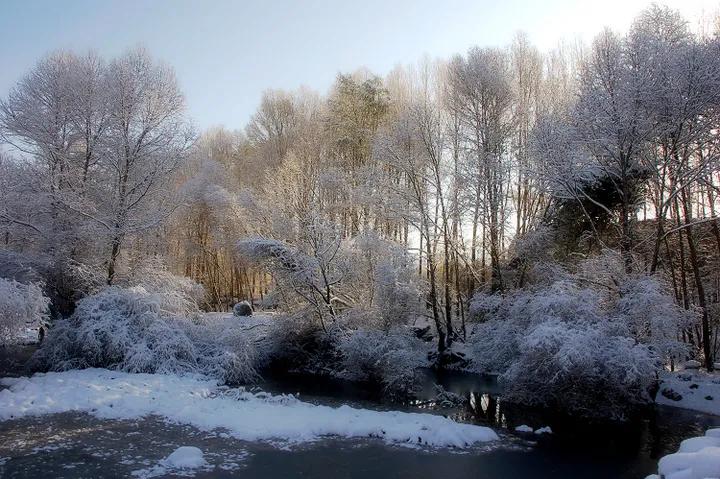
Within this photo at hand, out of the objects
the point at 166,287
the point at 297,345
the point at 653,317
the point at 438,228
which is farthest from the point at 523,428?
the point at 166,287

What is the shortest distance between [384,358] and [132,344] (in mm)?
7892

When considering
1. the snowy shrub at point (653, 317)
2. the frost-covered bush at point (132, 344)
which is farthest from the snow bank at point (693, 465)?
the frost-covered bush at point (132, 344)

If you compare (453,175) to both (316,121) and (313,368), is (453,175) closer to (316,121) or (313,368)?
(313,368)

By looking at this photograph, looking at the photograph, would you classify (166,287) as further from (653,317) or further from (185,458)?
(653,317)

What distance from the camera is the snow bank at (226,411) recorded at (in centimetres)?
1100

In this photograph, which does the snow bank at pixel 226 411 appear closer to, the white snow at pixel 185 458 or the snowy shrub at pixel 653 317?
the white snow at pixel 185 458

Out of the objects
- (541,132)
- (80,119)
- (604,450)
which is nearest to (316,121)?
(80,119)

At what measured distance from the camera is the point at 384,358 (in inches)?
669

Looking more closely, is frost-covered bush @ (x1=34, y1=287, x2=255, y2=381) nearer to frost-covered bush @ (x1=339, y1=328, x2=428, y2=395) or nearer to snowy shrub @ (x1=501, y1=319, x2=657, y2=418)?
frost-covered bush @ (x1=339, y1=328, x2=428, y2=395)

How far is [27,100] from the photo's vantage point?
20719 mm

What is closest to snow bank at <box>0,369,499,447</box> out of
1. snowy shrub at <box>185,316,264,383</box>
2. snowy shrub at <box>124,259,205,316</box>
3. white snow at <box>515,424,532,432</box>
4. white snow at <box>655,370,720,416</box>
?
white snow at <box>515,424,532,432</box>

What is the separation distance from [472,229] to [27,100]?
63.3ft

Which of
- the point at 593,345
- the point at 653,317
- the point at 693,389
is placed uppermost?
the point at 653,317

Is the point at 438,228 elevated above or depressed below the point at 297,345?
above
